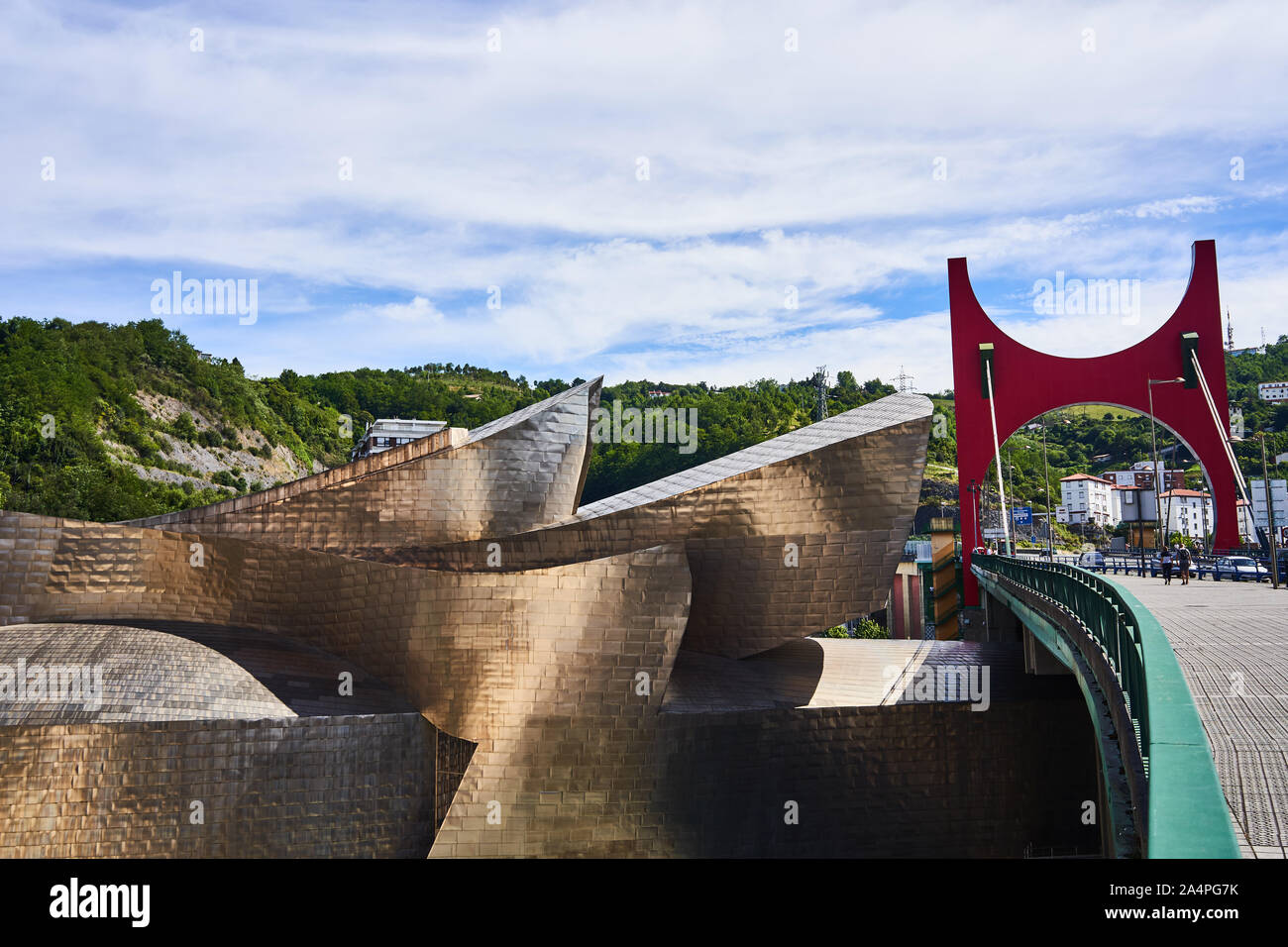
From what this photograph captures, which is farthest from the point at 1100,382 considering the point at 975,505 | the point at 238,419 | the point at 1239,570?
the point at 238,419

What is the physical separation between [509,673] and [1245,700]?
8.44m

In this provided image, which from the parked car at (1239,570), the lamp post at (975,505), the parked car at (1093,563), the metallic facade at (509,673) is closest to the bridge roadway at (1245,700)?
the metallic facade at (509,673)

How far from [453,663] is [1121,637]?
27.6 feet

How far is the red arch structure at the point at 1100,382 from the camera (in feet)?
Answer: 105

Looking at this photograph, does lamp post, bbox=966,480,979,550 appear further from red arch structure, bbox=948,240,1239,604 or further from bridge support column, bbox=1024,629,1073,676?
bridge support column, bbox=1024,629,1073,676

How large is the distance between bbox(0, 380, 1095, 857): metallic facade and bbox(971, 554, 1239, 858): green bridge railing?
649 cm

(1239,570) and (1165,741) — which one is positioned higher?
(1165,741)

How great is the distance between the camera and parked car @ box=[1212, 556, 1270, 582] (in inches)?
972

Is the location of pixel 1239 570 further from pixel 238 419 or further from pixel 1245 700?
pixel 238 419

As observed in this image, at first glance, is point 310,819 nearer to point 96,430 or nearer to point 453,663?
point 453,663

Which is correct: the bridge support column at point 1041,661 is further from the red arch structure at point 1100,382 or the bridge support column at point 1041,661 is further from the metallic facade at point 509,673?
the red arch structure at point 1100,382

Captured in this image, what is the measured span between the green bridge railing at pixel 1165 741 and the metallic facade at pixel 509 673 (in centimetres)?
649

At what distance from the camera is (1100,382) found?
33.3 meters

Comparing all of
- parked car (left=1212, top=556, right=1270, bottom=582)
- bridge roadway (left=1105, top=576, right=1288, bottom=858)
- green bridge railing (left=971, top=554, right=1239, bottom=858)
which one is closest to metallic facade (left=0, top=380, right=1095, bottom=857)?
bridge roadway (left=1105, top=576, right=1288, bottom=858)
